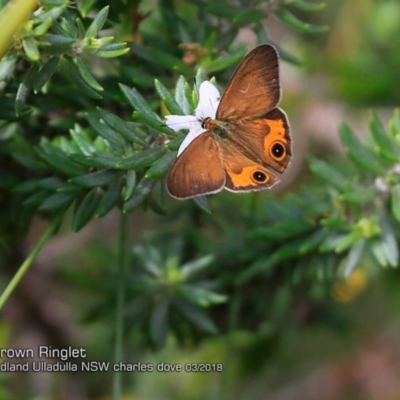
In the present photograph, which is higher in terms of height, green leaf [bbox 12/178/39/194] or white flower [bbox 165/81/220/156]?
white flower [bbox 165/81/220/156]

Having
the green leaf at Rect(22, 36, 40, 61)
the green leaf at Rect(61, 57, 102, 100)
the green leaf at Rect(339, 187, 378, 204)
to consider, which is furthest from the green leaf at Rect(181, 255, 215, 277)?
the green leaf at Rect(22, 36, 40, 61)

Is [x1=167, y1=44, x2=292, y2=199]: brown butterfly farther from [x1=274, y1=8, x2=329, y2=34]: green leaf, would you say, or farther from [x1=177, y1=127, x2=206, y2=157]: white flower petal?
[x1=274, y1=8, x2=329, y2=34]: green leaf

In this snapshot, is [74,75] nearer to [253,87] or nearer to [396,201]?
[253,87]

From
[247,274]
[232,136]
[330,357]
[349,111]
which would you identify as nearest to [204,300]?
[247,274]

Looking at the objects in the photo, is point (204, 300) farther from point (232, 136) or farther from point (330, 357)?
point (330, 357)

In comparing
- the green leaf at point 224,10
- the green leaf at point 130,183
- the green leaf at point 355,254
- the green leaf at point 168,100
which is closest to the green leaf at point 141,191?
the green leaf at point 130,183

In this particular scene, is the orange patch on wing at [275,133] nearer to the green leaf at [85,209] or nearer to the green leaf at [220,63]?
the green leaf at [220,63]
